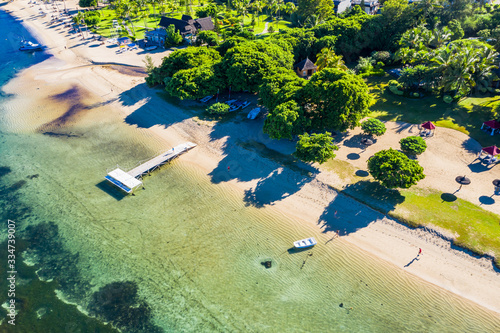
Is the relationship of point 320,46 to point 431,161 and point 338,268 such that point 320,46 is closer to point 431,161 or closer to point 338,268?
point 431,161

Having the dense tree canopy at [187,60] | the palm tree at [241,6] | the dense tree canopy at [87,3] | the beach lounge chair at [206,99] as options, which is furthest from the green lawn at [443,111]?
the dense tree canopy at [87,3]

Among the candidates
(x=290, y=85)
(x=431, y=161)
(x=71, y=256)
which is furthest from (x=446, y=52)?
(x=71, y=256)

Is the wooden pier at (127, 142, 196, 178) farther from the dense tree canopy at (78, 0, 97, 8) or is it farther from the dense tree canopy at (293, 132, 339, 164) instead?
the dense tree canopy at (78, 0, 97, 8)

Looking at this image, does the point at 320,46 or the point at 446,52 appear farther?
the point at 320,46

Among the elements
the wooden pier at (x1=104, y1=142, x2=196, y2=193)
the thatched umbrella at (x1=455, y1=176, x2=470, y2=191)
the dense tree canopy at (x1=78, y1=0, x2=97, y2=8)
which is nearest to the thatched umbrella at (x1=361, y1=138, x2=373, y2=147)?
the thatched umbrella at (x1=455, y1=176, x2=470, y2=191)

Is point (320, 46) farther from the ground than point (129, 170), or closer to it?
farther from the ground

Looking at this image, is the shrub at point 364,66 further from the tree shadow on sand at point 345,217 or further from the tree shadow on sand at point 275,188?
the tree shadow on sand at point 345,217

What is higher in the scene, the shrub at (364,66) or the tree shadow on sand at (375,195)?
the shrub at (364,66)
